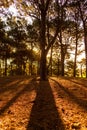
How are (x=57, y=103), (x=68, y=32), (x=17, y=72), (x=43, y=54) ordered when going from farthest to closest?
(x=17, y=72) → (x=68, y=32) → (x=43, y=54) → (x=57, y=103)

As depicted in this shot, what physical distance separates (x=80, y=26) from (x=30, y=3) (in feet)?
44.9

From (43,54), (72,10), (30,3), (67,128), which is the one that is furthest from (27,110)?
(72,10)

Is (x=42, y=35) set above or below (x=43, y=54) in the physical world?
above

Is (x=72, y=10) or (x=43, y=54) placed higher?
(x=72, y=10)

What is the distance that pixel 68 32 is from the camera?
37500 mm

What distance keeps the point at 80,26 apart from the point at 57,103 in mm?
26673

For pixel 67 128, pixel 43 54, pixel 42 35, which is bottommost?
pixel 67 128

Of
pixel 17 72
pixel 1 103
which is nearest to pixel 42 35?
pixel 1 103

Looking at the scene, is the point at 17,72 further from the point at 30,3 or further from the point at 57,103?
the point at 57,103

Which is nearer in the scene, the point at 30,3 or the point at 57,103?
the point at 57,103

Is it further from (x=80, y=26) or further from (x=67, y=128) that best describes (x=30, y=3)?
(x=67, y=128)

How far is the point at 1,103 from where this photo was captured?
29.6 ft

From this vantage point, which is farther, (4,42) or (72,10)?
(4,42)

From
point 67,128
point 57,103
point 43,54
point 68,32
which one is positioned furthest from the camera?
point 68,32
